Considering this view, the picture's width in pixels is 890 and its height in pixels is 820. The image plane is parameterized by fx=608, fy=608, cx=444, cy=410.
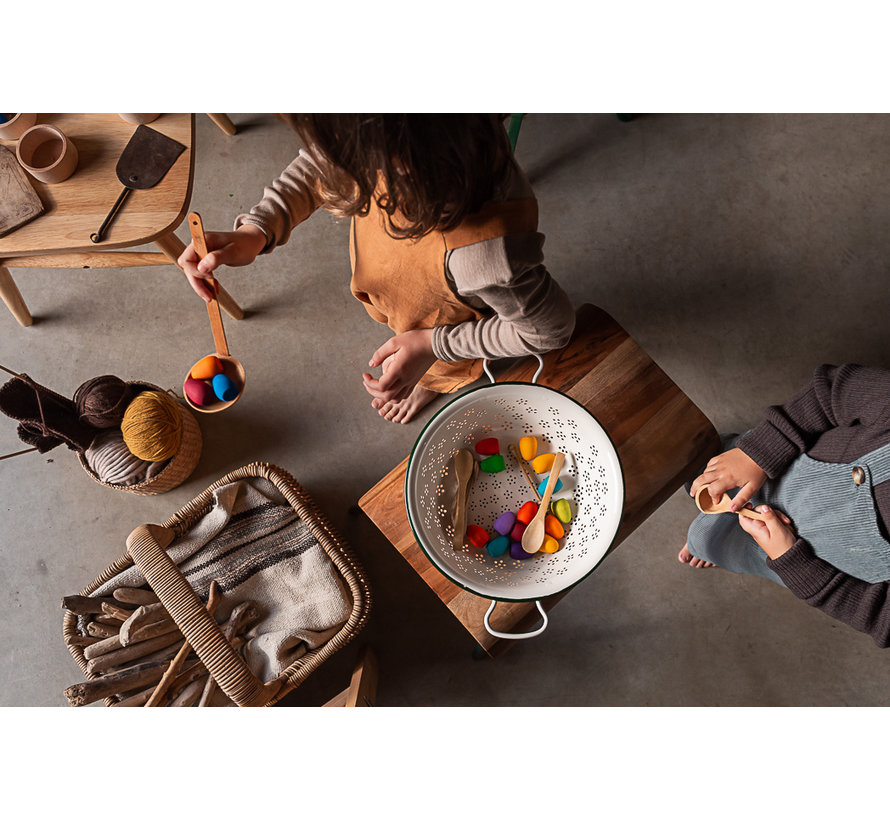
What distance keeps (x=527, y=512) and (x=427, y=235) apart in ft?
1.68

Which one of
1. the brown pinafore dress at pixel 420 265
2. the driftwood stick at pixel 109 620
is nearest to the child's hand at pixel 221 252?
the brown pinafore dress at pixel 420 265

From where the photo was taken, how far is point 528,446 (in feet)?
3.61

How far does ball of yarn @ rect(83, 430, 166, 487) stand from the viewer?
1411 mm

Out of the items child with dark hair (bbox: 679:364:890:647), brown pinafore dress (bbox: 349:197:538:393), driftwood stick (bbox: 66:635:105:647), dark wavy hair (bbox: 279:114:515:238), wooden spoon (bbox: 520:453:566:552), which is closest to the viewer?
dark wavy hair (bbox: 279:114:515:238)

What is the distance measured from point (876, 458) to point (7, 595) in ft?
6.67

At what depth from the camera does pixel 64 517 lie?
168 cm

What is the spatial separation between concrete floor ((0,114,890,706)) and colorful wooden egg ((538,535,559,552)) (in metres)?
0.62

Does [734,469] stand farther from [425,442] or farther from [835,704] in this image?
[835,704]

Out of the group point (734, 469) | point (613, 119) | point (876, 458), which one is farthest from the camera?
point (613, 119)

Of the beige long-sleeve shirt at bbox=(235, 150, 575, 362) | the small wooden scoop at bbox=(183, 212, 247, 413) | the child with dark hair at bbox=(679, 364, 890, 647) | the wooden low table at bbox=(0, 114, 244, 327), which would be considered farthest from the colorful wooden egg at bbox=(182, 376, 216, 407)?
the child with dark hair at bbox=(679, 364, 890, 647)

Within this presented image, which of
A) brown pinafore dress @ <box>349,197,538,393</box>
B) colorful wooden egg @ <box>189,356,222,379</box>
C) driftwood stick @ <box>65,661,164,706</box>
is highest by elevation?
brown pinafore dress @ <box>349,197,538,393</box>

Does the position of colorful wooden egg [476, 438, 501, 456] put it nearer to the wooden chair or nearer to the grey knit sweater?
the grey knit sweater

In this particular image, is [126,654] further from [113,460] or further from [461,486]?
[461,486]
